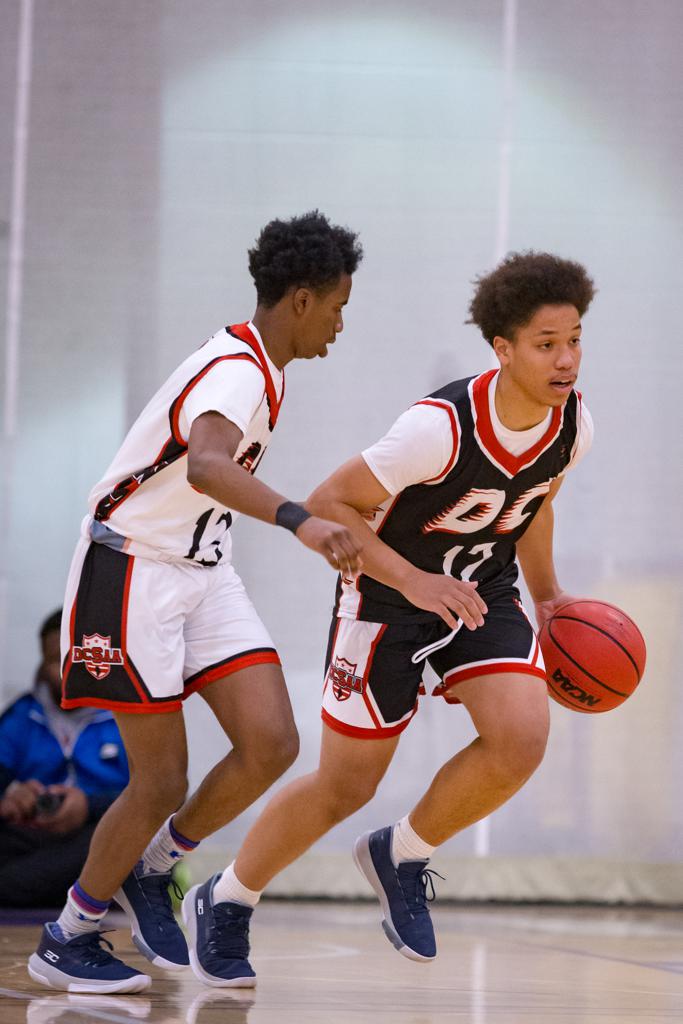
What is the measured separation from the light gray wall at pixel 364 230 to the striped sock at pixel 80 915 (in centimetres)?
235

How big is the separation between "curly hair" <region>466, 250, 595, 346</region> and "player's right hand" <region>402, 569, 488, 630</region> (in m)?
0.57

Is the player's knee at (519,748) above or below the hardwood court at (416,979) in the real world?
above

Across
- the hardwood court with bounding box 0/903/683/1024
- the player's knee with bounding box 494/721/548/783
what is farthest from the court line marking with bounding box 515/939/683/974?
the player's knee with bounding box 494/721/548/783

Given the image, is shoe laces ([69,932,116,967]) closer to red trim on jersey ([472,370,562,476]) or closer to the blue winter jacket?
red trim on jersey ([472,370,562,476])

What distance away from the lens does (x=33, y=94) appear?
17.4 ft

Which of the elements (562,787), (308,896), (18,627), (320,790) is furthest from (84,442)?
(320,790)

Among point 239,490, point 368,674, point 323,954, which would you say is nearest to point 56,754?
point 323,954

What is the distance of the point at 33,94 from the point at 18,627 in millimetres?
2032

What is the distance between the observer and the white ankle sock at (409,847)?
121 inches

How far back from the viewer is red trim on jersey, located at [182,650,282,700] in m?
2.99

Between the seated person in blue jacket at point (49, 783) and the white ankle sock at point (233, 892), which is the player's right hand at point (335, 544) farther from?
the seated person in blue jacket at point (49, 783)

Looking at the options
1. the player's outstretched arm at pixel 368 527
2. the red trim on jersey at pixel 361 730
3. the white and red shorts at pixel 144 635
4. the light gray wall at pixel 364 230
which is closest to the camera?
the player's outstretched arm at pixel 368 527

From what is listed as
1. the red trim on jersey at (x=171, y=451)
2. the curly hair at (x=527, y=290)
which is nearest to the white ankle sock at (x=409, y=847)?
the red trim on jersey at (x=171, y=451)

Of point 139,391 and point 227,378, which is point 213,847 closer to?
point 139,391
